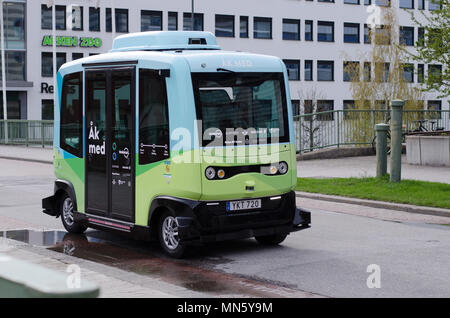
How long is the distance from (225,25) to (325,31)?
10.7 meters

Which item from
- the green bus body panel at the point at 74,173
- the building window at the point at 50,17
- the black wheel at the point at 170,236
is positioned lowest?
the black wheel at the point at 170,236

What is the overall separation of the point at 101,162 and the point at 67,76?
150cm

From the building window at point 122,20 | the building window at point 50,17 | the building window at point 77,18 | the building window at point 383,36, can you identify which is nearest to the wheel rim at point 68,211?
the building window at point 383,36

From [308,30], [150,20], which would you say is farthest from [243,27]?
[150,20]

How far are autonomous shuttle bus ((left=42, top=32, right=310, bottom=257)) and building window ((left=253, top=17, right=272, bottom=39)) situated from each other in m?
57.5

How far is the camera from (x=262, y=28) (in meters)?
67.7

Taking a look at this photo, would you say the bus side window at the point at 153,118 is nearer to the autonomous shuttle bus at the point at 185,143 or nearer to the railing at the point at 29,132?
the autonomous shuttle bus at the point at 185,143

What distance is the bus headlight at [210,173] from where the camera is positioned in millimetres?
9117

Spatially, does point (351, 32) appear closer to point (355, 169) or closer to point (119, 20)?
point (119, 20)

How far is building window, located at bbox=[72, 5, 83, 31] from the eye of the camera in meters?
58.2

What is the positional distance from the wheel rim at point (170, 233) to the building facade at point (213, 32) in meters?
41.1

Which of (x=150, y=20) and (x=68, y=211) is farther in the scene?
(x=150, y=20)
